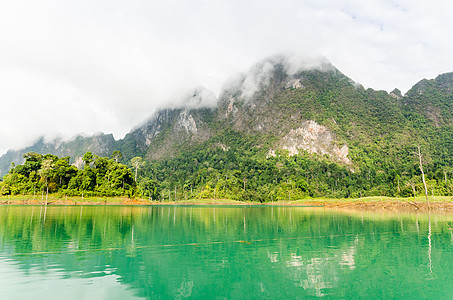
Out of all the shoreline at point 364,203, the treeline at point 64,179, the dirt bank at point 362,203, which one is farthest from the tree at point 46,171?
the dirt bank at point 362,203

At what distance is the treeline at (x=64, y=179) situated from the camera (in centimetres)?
7838

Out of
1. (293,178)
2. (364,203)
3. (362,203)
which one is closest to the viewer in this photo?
(364,203)

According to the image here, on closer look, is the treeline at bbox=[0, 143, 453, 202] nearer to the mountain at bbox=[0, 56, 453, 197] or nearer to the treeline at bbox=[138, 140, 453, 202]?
the treeline at bbox=[138, 140, 453, 202]

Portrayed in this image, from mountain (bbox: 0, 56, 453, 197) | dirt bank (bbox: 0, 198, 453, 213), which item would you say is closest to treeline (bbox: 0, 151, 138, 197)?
dirt bank (bbox: 0, 198, 453, 213)

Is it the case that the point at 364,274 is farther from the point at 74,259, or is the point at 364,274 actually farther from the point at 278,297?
the point at 74,259

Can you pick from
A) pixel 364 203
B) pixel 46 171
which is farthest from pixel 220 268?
pixel 46 171

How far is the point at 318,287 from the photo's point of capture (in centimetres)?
914

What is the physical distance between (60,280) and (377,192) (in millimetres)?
128326

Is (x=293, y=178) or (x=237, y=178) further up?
(x=237, y=178)

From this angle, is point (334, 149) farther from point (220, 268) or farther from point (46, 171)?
point (220, 268)

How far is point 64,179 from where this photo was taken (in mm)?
84750

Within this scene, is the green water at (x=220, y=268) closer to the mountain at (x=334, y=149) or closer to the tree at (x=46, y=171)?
the tree at (x=46, y=171)

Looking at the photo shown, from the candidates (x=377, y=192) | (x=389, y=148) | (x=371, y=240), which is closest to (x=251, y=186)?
(x=377, y=192)

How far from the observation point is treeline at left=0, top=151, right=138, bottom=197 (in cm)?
7838
